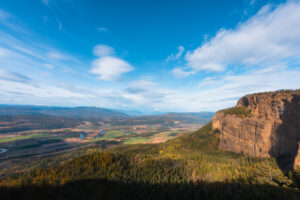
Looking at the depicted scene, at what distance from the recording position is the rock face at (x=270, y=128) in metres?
65.5

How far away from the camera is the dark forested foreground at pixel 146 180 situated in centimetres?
A: 6022

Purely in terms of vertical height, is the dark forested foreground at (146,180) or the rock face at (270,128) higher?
the rock face at (270,128)

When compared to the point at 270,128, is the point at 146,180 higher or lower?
lower

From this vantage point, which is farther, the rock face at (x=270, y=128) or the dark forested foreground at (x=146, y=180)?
the rock face at (x=270, y=128)

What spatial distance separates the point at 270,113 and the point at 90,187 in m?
123

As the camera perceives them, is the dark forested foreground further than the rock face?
No

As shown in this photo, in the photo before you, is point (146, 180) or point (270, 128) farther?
point (146, 180)

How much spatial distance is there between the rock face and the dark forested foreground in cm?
866

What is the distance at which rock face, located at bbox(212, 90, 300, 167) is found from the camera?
65500 mm

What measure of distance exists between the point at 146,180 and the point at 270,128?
3452 inches

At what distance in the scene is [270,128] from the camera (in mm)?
78438

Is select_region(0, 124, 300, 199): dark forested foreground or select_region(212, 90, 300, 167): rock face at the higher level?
select_region(212, 90, 300, 167): rock face

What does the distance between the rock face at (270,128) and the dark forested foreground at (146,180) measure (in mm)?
8659

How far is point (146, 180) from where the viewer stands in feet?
276
